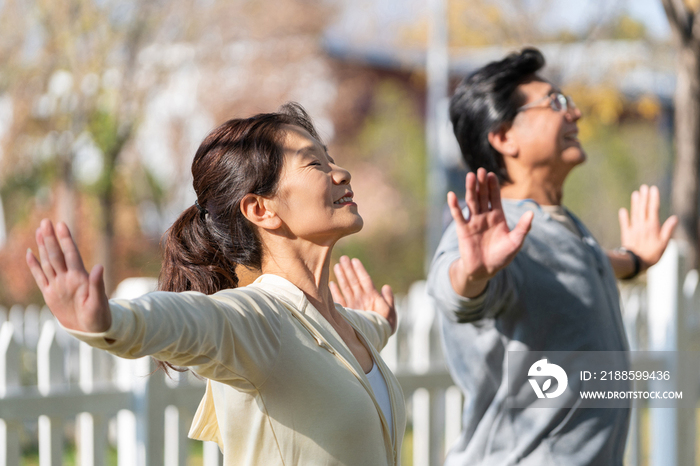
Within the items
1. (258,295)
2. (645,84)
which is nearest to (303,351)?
(258,295)

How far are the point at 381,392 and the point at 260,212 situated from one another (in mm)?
525

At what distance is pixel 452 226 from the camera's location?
2.55 m

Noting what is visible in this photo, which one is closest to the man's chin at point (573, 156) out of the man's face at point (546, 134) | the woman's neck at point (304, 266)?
the man's face at point (546, 134)

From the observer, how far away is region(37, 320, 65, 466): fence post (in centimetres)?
296

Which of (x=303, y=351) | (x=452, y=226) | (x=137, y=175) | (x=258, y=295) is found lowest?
(x=303, y=351)

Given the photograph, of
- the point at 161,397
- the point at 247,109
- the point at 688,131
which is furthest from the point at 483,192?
the point at 247,109

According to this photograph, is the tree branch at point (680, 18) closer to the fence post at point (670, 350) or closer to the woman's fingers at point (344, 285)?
the fence post at point (670, 350)

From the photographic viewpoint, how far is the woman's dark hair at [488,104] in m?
2.76

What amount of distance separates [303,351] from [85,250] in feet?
40.5

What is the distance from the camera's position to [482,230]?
2.01 m

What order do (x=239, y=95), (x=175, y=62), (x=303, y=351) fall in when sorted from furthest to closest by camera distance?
(x=239, y=95)
(x=175, y=62)
(x=303, y=351)

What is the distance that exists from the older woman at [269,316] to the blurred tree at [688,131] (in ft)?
17.1

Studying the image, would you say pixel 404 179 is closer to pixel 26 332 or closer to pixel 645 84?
pixel 645 84

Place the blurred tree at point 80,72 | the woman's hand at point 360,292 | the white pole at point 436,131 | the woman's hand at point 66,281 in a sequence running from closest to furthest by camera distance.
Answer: the woman's hand at point 66,281 < the woman's hand at point 360,292 < the blurred tree at point 80,72 < the white pole at point 436,131
